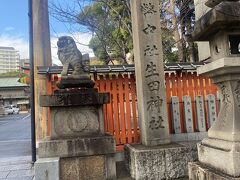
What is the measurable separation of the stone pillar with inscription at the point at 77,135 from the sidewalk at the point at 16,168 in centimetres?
116

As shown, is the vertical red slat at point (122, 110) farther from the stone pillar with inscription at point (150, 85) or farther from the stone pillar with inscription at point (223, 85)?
the stone pillar with inscription at point (223, 85)

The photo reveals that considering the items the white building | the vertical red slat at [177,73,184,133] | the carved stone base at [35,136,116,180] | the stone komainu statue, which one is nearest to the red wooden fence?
the vertical red slat at [177,73,184,133]

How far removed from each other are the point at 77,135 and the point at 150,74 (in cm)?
228

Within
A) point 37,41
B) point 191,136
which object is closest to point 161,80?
point 191,136

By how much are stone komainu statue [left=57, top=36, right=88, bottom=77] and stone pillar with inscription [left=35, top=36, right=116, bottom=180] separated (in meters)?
0.02

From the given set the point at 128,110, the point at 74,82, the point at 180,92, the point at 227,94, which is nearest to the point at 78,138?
the point at 74,82

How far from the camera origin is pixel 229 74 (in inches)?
133

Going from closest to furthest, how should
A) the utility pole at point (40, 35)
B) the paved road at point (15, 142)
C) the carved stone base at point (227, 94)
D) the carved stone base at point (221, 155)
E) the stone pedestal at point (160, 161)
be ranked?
the carved stone base at point (221, 155) < the carved stone base at point (227, 94) < the stone pedestal at point (160, 161) < the paved road at point (15, 142) < the utility pole at point (40, 35)

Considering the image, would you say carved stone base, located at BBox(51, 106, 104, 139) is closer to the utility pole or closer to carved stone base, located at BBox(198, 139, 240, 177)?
carved stone base, located at BBox(198, 139, 240, 177)

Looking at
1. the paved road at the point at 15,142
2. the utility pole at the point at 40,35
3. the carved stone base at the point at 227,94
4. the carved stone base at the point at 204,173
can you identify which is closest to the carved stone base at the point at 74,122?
the carved stone base at the point at 204,173

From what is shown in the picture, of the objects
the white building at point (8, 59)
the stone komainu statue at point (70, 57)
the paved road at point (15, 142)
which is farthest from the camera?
the white building at point (8, 59)

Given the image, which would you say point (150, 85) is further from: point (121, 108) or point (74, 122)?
point (74, 122)

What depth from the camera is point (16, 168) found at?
309 inches

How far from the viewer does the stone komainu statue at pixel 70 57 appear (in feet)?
21.9
